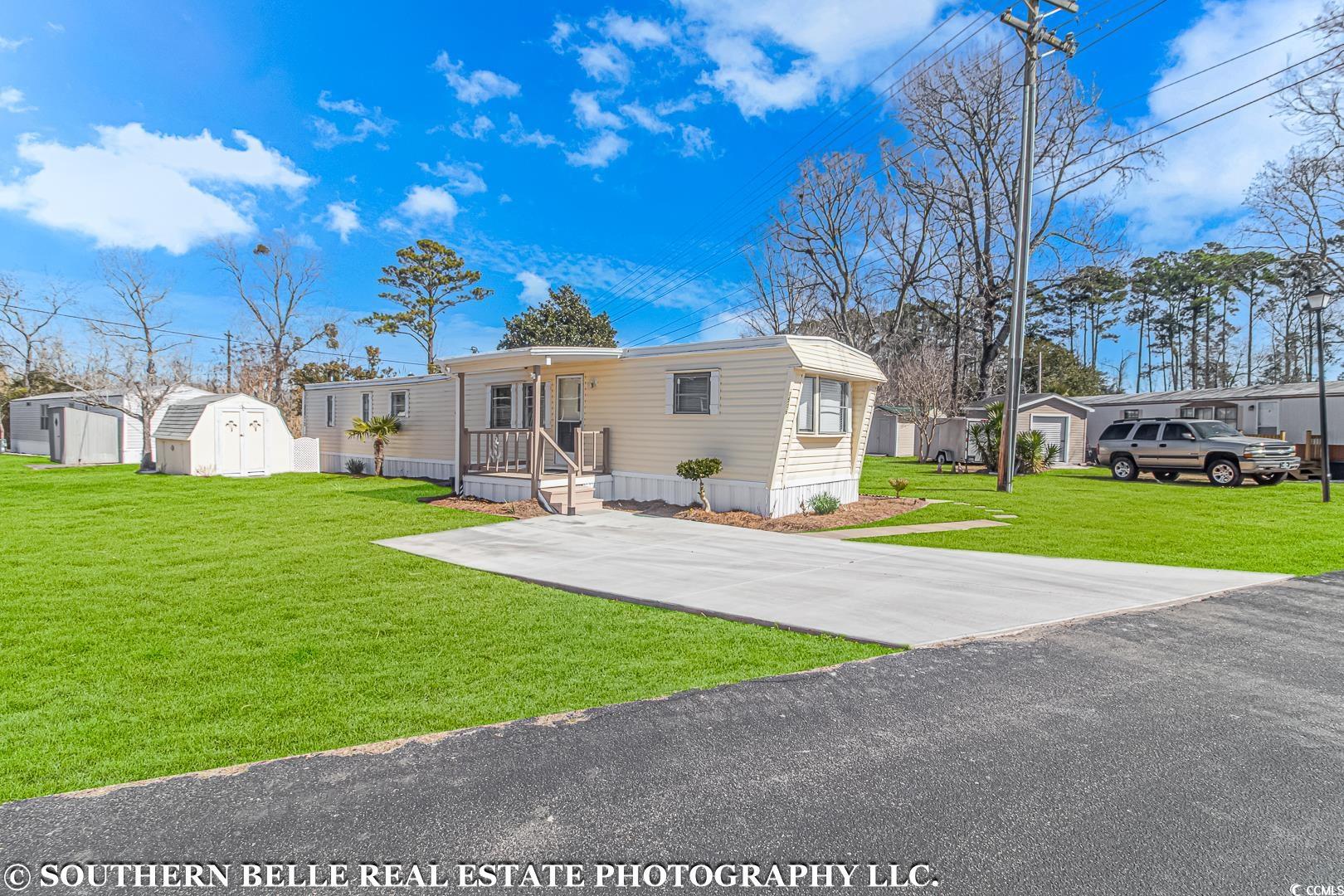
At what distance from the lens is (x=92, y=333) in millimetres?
25672

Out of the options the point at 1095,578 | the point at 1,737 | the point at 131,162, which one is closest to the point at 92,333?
the point at 131,162

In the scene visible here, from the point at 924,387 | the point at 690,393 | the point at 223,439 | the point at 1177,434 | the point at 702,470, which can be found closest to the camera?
the point at 702,470

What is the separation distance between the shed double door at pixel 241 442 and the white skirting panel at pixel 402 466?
1799mm

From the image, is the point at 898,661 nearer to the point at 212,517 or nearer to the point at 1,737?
the point at 1,737

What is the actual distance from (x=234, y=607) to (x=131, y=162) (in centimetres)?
2843

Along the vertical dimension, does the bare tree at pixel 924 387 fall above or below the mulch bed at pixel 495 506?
above

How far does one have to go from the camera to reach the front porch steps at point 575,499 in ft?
37.8

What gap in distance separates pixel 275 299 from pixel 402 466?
896 inches

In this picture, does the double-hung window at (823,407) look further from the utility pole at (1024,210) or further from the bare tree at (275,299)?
the bare tree at (275,299)

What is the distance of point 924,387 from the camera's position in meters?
27.0

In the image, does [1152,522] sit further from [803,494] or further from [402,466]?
[402,466]

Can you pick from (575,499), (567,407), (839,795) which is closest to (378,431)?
(567,407)

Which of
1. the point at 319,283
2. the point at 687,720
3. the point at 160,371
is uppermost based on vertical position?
the point at 319,283

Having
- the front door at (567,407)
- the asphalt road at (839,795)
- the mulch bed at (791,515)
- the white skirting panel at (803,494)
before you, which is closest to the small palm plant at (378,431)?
the front door at (567,407)
